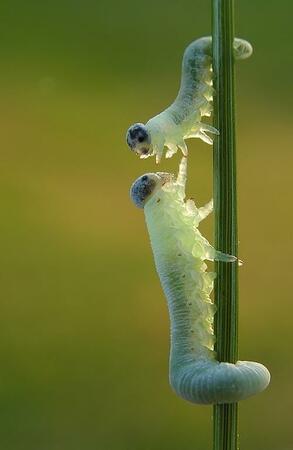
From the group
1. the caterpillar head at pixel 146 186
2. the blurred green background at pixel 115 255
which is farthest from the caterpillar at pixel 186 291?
the blurred green background at pixel 115 255

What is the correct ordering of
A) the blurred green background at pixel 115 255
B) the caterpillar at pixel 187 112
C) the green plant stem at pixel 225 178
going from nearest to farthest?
the green plant stem at pixel 225 178 → the caterpillar at pixel 187 112 → the blurred green background at pixel 115 255

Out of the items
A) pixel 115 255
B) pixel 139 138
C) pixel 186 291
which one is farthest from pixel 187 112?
pixel 115 255

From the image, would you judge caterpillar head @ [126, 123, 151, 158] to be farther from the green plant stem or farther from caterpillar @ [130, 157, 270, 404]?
the green plant stem

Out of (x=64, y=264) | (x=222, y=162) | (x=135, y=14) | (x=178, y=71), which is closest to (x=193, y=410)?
(x=64, y=264)

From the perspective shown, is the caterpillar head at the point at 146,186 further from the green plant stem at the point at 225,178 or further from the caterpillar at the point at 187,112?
the green plant stem at the point at 225,178

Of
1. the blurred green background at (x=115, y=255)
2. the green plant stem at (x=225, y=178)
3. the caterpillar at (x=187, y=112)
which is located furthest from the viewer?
the blurred green background at (x=115, y=255)

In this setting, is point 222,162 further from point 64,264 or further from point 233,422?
point 64,264

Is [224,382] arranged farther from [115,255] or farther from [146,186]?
[115,255]
